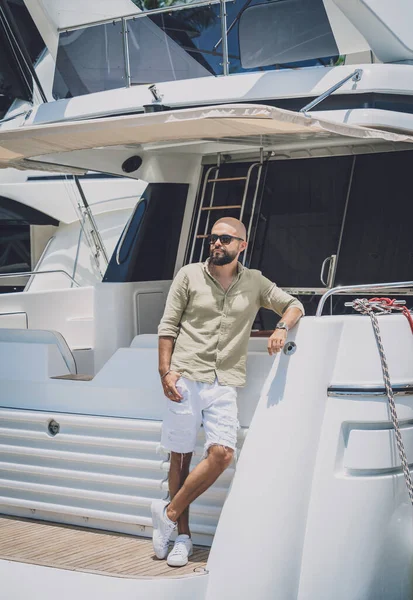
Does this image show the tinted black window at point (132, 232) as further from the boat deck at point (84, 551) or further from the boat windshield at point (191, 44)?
the boat deck at point (84, 551)

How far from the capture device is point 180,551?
458 centimetres

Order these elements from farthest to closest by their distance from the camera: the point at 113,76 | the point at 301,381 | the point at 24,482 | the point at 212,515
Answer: the point at 113,76, the point at 24,482, the point at 212,515, the point at 301,381

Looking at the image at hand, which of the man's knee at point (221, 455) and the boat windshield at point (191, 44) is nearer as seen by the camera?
the man's knee at point (221, 455)

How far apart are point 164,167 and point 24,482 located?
271cm

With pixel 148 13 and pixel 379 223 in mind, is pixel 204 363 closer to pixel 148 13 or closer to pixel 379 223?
pixel 379 223

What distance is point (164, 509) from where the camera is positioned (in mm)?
4691

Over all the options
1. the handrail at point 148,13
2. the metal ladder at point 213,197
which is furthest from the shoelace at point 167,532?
the handrail at point 148,13

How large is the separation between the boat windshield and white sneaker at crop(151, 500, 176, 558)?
3942 mm

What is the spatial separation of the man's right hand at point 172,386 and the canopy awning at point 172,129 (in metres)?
1.32

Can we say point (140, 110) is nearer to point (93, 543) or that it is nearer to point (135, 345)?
point (135, 345)

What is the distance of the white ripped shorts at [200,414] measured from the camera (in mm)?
4570

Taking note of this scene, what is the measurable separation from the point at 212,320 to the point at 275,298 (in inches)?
14.2

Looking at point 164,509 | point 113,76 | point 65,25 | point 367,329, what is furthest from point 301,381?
point 65,25

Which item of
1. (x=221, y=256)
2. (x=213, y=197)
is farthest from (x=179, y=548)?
(x=213, y=197)
